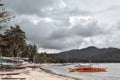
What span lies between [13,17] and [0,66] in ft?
191

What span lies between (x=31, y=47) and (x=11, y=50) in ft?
178

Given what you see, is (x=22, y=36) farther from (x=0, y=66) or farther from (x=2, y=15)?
(x=2, y=15)

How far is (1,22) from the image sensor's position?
22.8 m

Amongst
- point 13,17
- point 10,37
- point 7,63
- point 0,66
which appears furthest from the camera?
point 10,37

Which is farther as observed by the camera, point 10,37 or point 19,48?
point 19,48

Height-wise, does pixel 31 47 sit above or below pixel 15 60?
above

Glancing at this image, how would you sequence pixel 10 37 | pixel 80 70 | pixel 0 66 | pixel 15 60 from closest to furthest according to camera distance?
pixel 0 66
pixel 15 60
pixel 10 37
pixel 80 70

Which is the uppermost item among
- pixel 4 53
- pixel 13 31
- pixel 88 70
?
pixel 13 31

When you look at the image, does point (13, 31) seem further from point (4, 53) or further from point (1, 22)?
point (1, 22)

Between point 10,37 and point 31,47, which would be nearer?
point 10,37

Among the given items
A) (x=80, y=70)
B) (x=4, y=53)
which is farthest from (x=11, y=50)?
(x=80, y=70)

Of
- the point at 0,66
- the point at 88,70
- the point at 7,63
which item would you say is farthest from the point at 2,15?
the point at 88,70

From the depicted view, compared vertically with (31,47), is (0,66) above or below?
below

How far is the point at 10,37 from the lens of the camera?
108m
